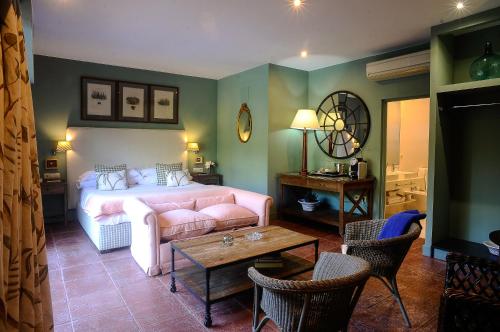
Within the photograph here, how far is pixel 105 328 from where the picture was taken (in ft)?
7.33

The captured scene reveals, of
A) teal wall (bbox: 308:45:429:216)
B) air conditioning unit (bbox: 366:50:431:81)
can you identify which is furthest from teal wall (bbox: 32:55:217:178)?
air conditioning unit (bbox: 366:50:431:81)

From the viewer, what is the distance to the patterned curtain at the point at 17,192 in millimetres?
781

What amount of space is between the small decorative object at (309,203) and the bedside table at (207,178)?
1847mm

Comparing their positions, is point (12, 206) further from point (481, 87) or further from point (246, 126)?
point (246, 126)

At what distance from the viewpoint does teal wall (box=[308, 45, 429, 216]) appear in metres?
4.40

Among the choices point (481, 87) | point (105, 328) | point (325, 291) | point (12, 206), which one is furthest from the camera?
point (481, 87)

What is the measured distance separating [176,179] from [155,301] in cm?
271

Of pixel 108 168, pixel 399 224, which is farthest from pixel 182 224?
pixel 108 168

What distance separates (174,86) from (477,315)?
5.72m

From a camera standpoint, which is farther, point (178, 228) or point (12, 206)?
point (178, 228)

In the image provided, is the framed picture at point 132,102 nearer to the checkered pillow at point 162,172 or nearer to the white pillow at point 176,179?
the checkered pillow at point 162,172

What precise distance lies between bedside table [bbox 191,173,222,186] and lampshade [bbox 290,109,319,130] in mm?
1999

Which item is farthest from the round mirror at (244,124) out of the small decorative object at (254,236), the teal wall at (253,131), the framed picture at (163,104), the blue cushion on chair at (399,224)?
the blue cushion on chair at (399,224)

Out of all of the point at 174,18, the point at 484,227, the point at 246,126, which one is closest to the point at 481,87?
the point at 484,227
